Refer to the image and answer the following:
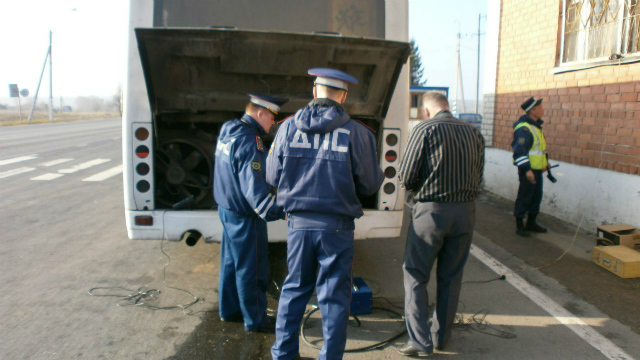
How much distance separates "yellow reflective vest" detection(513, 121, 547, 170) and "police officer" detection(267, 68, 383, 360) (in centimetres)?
426

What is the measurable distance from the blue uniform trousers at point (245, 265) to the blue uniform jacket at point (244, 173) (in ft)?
0.43

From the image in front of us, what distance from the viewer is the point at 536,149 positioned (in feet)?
22.3

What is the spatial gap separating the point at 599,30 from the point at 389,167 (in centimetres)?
486

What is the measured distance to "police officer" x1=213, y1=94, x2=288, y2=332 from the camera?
3707mm

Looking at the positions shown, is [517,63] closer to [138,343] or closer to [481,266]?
[481,266]

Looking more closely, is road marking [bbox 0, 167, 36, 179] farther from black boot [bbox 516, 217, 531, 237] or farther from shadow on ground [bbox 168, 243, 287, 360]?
black boot [bbox 516, 217, 531, 237]

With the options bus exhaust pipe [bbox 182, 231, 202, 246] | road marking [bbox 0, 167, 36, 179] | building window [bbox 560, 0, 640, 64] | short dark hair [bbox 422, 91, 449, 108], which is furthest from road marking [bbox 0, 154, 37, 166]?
building window [bbox 560, 0, 640, 64]

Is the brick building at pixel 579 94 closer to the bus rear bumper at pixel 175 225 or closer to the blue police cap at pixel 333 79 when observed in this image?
the blue police cap at pixel 333 79

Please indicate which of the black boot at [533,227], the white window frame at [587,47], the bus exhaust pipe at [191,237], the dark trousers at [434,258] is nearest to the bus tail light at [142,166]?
the bus exhaust pipe at [191,237]

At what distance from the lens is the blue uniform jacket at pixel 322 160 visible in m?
3.18

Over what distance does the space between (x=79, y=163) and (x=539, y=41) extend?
12.3 metres

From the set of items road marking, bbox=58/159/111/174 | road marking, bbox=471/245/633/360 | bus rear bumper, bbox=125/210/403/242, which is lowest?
road marking, bbox=471/245/633/360

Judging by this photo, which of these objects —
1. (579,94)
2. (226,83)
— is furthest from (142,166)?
(579,94)

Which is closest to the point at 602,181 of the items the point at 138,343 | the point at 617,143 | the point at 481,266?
the point at 617,143
